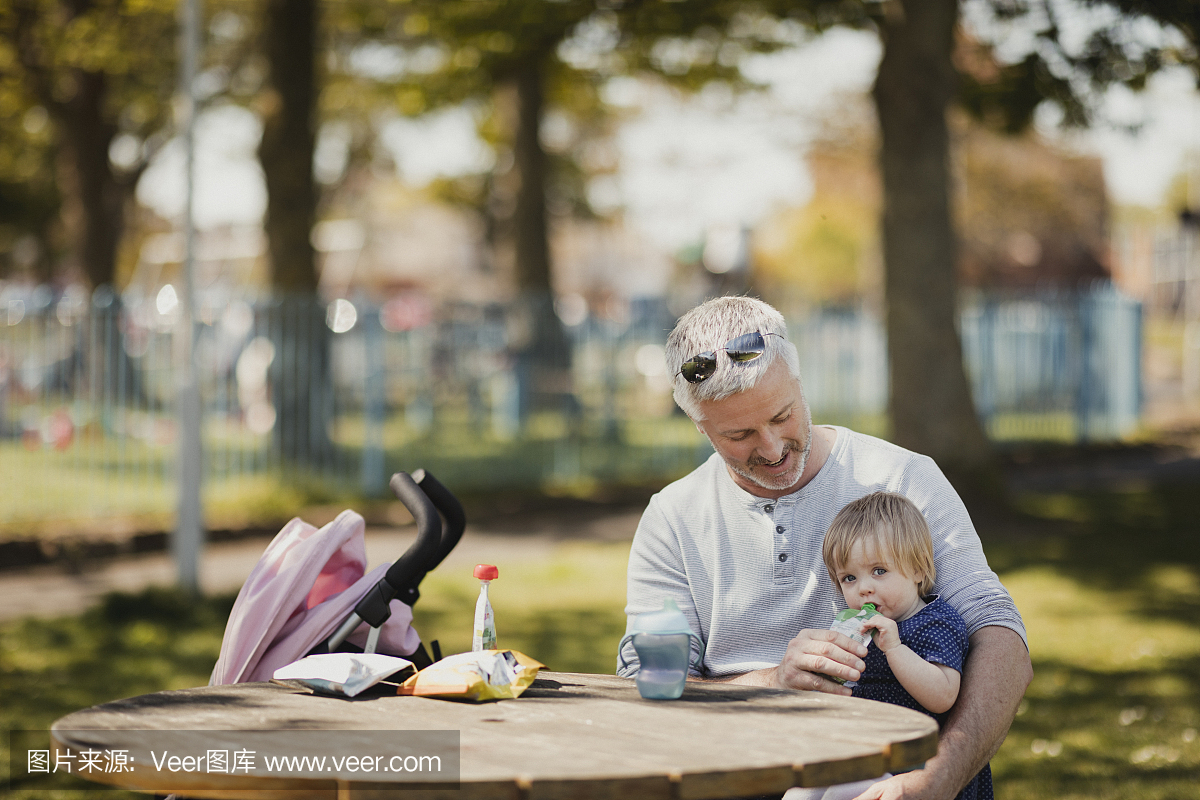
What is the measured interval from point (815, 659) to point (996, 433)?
15.9 metres

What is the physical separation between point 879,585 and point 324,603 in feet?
4.63

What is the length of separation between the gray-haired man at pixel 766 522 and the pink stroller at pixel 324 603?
0.57m

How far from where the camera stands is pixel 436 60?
20219 millimetres

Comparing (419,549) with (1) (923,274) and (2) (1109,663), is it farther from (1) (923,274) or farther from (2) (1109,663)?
(1) (923,274)

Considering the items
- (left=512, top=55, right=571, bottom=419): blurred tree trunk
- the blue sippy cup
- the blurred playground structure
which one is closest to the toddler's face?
the blue sippy cup

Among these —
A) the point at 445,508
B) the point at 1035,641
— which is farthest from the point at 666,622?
the point at 1035,641

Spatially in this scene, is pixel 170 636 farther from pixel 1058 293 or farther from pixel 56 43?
pixel 1058 293

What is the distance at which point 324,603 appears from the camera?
3186mm

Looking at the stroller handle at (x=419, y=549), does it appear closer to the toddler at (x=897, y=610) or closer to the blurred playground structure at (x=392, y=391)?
the toddler at (x=897, y=610)

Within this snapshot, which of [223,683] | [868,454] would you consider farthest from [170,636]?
[868,454]

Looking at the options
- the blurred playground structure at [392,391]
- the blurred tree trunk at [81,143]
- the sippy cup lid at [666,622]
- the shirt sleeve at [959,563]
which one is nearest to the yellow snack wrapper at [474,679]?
the sippy cup lid at [666,622]

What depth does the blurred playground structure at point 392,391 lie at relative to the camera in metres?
11.4

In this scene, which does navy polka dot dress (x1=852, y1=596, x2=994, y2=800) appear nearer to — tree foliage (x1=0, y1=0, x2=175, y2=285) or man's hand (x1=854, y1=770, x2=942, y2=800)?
man's hand (x1=854, y1=770, x2=942, y2=800)

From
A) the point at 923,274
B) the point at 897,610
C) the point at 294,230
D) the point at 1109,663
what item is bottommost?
the point at 1109,663
